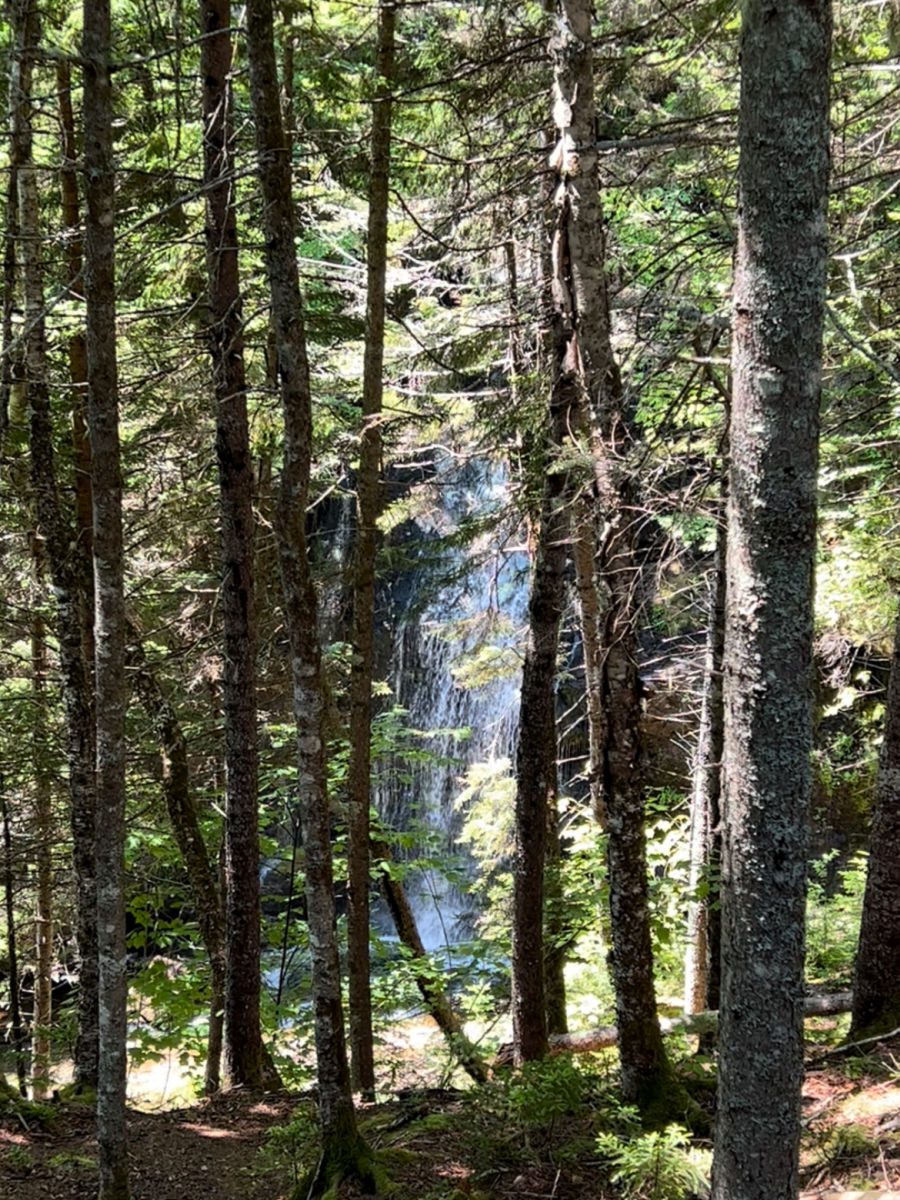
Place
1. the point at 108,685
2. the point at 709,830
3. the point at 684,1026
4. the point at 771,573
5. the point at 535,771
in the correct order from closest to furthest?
the point at 771,573 < the point at 108,685 < the point at 535,771 < the point at 684,1026 < the point at 709,830

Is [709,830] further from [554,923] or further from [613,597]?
[613,597]

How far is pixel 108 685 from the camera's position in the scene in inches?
175

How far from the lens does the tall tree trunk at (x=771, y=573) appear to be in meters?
2.67

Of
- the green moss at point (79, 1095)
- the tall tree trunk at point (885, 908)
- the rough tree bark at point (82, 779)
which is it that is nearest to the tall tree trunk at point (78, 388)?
the rough tree bark at point (82, 779)

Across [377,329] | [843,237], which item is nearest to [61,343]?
[377,329]

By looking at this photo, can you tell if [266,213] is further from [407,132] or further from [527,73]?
[407,132]

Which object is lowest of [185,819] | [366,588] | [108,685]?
[185,819]

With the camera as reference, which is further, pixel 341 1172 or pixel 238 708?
pixel 238 708

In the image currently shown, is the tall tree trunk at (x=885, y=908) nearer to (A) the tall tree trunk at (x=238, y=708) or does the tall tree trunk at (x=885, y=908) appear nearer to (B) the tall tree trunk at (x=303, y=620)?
(B) the tall tree trunk at (x=303, y=620)

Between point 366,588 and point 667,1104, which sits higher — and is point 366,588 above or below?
above

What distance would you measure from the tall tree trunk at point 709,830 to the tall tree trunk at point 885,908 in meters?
1.22

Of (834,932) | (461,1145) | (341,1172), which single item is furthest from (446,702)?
(341,1172)

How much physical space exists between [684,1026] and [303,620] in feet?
15.9

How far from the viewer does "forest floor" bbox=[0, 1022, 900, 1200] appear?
4219mm
